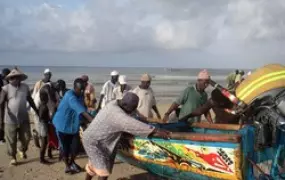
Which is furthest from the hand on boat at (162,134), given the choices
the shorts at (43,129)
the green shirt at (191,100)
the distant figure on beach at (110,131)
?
the shorts at (43,129)

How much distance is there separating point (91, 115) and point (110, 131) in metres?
1.02

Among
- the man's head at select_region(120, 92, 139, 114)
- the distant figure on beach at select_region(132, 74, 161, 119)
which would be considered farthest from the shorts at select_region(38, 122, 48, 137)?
the man's head at select_region(120, 92, 139, 114)

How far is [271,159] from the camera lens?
4.82m

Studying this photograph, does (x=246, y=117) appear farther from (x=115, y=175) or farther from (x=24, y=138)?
(x=24, y=138)

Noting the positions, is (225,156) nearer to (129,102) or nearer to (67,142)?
(129,102)

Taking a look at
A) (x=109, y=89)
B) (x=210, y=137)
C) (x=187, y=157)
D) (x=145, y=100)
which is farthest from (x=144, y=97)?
(x=210, y=137)

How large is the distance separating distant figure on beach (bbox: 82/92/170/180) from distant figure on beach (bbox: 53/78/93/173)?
0.75 metres

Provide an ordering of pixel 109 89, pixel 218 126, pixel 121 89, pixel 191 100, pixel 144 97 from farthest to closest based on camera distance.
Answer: pixel 109 89 < pixel 121 89 < pixel 144 97 < pixel 191 100 < pixel 218 126

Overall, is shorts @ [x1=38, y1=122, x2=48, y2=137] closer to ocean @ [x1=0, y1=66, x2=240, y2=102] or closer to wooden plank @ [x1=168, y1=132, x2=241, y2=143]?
wooden plank @ [x1=168, y1=132, x2=241, y2=143]

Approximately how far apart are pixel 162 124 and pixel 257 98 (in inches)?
85.3

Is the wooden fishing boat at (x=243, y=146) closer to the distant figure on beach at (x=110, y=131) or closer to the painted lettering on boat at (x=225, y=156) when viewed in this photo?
the painted lettering on boat at (x=225, y=156)

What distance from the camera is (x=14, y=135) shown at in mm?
7059

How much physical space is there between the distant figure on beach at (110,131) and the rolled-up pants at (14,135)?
2369mm

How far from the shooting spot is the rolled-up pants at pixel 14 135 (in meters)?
7.02
